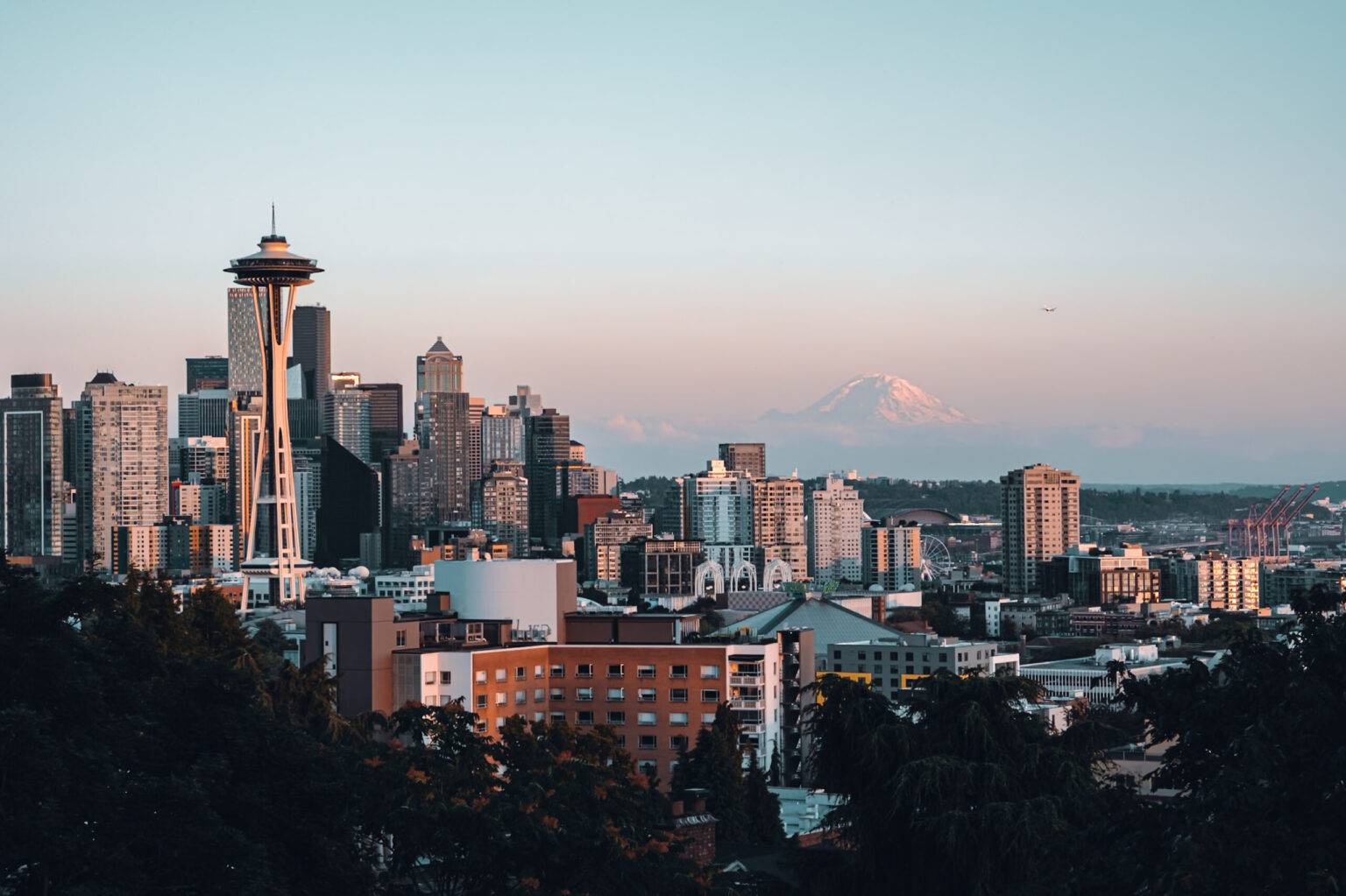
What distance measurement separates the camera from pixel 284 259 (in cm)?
12262

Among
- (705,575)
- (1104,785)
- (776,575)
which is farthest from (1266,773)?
(776,575)

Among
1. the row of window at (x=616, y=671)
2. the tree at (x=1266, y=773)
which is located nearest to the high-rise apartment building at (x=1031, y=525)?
the row of window at (x=616, y=671)

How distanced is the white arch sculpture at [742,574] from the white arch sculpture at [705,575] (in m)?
1.59

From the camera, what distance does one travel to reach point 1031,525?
190125mm

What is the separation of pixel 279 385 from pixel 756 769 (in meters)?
85.0

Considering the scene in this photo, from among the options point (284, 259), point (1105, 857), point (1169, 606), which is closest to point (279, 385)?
point (284, 259)

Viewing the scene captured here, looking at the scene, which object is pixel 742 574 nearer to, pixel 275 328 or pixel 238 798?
pixel 275 328

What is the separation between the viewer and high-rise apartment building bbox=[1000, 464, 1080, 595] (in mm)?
189125

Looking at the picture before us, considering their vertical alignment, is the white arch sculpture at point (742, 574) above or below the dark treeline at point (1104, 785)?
below

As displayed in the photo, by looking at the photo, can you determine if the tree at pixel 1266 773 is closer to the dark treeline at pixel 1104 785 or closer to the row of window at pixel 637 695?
the dark treeline at pixel 1104 785

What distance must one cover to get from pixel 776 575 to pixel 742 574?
2.67 meters

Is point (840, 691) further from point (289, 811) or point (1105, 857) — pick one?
point (1105, 857)

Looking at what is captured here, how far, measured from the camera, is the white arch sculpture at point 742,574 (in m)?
174

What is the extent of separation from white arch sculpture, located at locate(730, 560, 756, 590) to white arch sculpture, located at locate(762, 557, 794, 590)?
100cm
